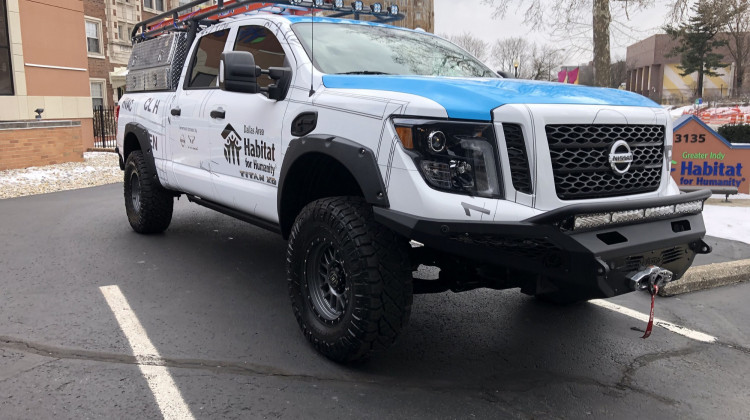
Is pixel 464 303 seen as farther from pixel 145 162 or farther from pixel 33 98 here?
pixel 33 98

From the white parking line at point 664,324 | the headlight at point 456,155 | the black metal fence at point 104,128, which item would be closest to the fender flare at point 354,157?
the headlight at point 456,155

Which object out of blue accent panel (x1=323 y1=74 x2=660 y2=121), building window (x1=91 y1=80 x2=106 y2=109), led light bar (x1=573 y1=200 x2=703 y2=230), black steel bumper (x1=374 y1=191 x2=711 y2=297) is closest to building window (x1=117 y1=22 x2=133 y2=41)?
building window (x1=91 y1=80 x2=106 y2=109)

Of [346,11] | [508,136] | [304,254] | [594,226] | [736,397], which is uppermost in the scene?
[346,11]

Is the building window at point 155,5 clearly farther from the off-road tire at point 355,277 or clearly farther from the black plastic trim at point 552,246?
the black plastic trim at point 552,246

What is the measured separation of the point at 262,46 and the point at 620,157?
2.76m

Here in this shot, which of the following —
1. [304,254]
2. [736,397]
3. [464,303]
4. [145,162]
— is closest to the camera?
[736,397]

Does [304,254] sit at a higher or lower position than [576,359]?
higher

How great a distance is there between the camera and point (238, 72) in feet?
12.7

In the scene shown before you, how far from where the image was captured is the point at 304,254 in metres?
3.72

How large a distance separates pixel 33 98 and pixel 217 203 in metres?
14.0

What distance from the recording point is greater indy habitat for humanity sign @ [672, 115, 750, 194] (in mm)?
9492

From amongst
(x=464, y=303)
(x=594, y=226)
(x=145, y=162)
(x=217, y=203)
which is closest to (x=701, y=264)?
(x=464, y=303)

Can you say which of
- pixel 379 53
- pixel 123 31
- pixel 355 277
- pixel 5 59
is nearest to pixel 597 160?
pixel 355 277

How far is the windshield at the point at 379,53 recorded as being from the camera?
417cm
